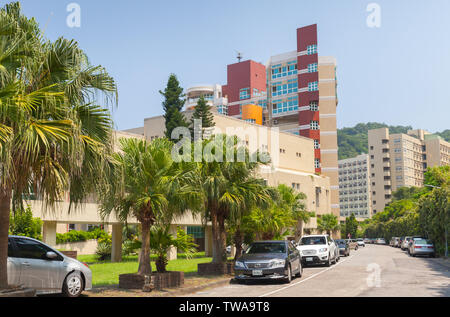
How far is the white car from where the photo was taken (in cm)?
2553

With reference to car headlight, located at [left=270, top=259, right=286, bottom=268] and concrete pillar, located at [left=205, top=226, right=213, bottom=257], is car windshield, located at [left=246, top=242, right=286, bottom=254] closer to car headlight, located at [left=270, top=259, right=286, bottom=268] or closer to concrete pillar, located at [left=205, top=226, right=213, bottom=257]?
car headlight, located at [left=270, top=259, right=286, bottom=268]

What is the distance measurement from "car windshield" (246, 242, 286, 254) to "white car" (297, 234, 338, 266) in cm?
729

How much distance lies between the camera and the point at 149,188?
14.6 metres

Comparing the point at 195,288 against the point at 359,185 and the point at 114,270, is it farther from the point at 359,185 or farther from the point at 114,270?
the point at 359,185

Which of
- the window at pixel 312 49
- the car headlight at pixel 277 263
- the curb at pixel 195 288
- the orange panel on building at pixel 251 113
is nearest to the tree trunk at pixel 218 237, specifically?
the curb at pixel 195 288

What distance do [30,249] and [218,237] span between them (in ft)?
34.3

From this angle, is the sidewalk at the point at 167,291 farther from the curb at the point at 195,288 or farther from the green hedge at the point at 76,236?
the green hedge at the point at 76,236

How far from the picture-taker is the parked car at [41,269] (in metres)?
11.0

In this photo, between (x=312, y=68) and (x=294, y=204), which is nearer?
(x=294, y=204)

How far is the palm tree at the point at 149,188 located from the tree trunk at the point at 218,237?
5526 millimetres

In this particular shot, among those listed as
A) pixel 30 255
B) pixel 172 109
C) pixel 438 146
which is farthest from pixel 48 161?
pixel 438 146

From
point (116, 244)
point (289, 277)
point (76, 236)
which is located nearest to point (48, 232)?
point (116, 244)

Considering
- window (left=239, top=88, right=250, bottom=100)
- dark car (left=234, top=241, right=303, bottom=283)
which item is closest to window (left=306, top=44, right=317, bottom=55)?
window (left=239, top=88, right=250, bottom=100)
